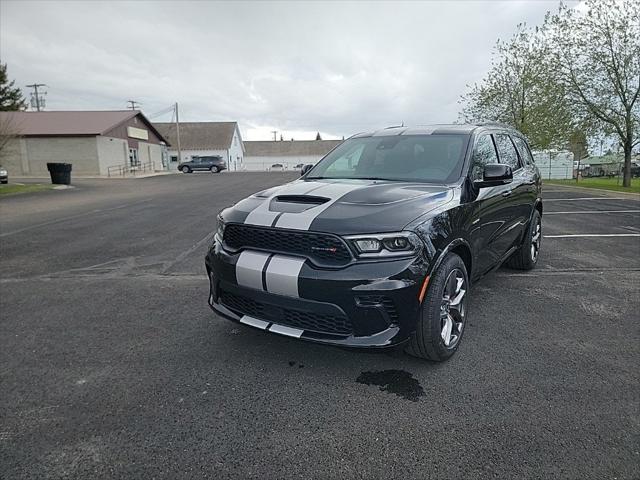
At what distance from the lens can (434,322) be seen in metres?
2.72

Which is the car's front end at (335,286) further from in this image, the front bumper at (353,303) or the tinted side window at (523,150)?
the tinted side window at (523,150)

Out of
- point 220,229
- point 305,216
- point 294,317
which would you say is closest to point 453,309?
point 294,317

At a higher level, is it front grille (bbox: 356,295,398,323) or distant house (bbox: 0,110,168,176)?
distant house (bbox: 0,110,168,176)

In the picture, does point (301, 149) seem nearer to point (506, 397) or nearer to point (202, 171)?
point (202, 171)

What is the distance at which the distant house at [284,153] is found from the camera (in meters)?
73.8

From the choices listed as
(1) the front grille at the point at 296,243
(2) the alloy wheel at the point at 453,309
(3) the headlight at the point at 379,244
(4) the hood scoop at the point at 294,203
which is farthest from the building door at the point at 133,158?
(3) the headlight at the point at 379,244

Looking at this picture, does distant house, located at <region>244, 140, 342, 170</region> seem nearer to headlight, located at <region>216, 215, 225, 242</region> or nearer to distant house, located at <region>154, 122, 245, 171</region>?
distant house, located at <region>154, 122, 245, 171</region>

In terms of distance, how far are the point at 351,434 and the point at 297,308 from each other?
31.1 inches

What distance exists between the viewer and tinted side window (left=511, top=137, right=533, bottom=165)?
203 inches

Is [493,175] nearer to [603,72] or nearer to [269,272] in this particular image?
[269,272]

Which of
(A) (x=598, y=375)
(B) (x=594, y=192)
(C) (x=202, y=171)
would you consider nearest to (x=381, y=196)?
(A) (x=598, y=375)

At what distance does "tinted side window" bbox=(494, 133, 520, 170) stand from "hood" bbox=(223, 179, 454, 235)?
1.65m

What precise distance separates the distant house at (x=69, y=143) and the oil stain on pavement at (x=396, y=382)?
37275 mm

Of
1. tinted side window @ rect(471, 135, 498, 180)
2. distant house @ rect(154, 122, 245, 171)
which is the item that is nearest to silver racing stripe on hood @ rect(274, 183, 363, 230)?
tinted side window @ rect(471, 135, 498, 180)
